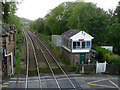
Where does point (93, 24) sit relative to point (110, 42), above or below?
above

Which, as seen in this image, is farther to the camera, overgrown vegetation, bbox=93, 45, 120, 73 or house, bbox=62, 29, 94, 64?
house, bbox=62, 29, 94, 64

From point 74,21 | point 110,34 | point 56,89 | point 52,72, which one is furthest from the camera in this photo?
point 74,21

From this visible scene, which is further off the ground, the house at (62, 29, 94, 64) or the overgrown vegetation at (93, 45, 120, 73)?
the house at (62, 29, 94, 64)

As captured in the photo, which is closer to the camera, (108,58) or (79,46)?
(108,58)

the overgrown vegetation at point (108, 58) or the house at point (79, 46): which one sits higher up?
the house at point (79, 46)

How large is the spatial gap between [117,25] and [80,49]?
1380 centimetres

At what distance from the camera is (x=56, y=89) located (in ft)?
41.9

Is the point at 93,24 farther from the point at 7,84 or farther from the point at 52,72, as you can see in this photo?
the point at 7,84

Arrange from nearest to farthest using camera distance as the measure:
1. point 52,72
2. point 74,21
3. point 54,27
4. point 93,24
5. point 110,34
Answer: point 52,72, point 93,24, point 110,34, point 74,21, point 54,27

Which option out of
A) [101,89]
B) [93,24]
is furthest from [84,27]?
[101,89]

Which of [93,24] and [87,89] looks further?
[93,24]

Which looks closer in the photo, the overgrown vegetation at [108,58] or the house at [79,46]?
the overgrown vegetation at [108,58]

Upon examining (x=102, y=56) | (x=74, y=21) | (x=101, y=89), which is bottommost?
(x=101, y=89)

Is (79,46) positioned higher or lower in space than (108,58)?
higher
